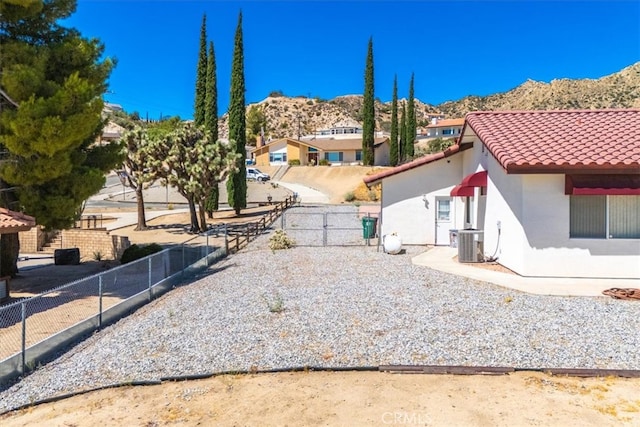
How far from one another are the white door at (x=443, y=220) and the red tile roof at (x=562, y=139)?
3502 mm

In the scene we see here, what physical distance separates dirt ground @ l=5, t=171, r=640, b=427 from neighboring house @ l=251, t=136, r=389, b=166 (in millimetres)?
64221

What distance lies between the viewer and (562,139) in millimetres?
14234

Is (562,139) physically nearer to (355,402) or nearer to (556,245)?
(556,245)

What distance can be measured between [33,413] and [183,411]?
202 cm

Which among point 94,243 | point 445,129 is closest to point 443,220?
point 94,243

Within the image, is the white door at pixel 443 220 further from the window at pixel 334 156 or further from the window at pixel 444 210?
the window at pixel 334 156

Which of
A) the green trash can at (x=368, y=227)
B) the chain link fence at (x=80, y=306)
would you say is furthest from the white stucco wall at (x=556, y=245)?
the chain link fence at (x=80, y=306)

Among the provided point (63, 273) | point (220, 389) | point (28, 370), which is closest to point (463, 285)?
point (220, 389)

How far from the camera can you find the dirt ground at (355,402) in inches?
225

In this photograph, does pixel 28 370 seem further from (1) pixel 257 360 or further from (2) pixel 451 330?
(2) pixel 451 330

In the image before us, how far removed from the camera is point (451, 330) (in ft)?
29.0

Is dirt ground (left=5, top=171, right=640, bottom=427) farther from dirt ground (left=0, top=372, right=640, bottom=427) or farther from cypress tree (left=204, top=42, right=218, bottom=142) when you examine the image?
cypress tree (left=204, top=42, right=218, bottom=142)

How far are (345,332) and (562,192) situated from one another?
24.6 ft

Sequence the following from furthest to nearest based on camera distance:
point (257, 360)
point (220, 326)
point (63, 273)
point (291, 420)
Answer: point (63, 273) → point (220, 326) → point (257, 360) → point (291, 420)
